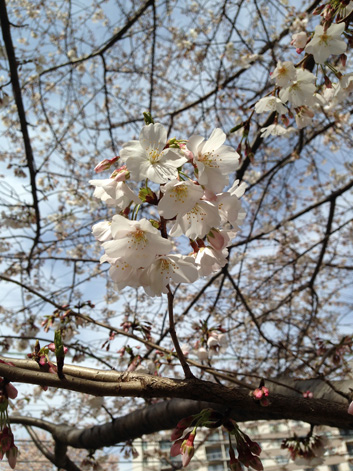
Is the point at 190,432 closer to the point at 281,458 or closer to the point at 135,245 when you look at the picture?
the point at 135,245

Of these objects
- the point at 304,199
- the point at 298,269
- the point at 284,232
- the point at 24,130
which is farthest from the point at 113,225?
the point at 304,199

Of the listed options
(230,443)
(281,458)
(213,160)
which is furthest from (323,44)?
(281,458)

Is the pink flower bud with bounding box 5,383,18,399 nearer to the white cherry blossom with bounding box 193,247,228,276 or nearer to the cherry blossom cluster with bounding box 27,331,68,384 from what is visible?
the cherry blossom cluster with bounding box 27,331,68,384

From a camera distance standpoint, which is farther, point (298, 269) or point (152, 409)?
point (298, 269)

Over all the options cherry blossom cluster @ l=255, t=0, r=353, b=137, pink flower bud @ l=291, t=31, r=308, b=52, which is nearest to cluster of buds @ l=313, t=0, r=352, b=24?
cherry blossom cluster @ l=255, t=0, r=353, b=137

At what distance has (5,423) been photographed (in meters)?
0.98

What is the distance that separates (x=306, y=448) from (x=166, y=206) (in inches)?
66.3

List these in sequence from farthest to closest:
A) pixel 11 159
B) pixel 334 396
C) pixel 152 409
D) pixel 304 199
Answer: pixel 304 199
pixel 11 159
pixel 152 409
pixel 334 396

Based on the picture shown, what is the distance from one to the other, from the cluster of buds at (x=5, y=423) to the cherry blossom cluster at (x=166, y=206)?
406 mm

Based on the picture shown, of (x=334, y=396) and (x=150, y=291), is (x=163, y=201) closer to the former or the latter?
(x=150, y=291)

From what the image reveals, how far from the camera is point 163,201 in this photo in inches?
33.2

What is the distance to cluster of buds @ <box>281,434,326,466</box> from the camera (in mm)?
1786

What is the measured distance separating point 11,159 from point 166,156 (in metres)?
5.16

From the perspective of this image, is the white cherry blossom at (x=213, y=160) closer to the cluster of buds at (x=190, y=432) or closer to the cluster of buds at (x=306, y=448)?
the cluster of buds at (x=190, y=432)
